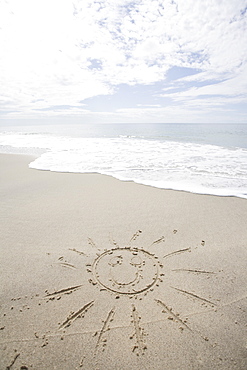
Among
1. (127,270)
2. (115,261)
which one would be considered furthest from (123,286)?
(115,261)


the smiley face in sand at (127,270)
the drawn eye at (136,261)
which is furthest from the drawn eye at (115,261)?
the drawn eye at (136,261)

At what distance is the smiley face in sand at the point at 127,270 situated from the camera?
7.72 ft

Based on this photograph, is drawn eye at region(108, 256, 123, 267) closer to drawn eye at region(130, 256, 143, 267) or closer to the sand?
the sand

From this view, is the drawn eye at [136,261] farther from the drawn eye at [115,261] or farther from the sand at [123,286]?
the drawn eye at [115,261]

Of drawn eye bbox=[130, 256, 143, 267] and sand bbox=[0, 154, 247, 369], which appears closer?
sand bbox=[0, 154, 247, 369]

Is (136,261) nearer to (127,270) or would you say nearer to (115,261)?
(127,270)

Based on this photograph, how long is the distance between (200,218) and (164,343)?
2613 mm

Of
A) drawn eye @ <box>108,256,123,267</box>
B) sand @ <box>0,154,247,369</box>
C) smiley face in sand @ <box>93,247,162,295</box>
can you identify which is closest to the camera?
sand @ <box>0,154,247,369</box>

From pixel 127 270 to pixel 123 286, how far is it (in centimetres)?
28

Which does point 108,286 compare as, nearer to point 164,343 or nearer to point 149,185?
point 164,343

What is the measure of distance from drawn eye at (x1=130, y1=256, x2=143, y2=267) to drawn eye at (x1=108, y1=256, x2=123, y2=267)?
169 millimetres

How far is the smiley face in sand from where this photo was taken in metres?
2.35

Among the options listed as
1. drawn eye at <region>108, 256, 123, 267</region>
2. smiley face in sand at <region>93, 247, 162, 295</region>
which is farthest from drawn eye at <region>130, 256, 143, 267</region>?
drawn eye at <region>108, 256, 123, 267</region>

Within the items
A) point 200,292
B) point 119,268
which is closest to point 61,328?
point 119,268
